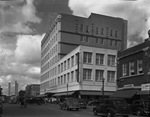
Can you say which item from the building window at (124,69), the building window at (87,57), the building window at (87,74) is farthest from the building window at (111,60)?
the building window at (124,69)

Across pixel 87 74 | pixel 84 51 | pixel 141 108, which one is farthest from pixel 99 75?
pixel 141 108

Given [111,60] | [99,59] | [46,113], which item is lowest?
[46,113]

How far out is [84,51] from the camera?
2539 inches

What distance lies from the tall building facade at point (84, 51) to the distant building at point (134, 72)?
78.1 feet

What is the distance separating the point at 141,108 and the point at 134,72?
10.3 meters

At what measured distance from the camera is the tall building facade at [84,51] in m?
64.9

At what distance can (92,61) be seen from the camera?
65750 mm

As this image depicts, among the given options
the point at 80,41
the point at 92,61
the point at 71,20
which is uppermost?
the point at 71,20

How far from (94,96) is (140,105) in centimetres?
3907

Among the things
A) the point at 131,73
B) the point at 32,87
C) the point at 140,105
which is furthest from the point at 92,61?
the point at 32,87

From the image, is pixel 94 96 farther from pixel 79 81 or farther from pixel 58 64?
pixel 58 64

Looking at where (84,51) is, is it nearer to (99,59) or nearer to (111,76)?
(99,59)

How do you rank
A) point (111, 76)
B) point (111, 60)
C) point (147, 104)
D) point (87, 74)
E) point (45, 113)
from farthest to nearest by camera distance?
point (111, 60), point (111, 76), point (87, 74), point (45, 113), point (147, 104)

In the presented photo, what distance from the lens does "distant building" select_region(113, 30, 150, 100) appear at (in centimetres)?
3344
